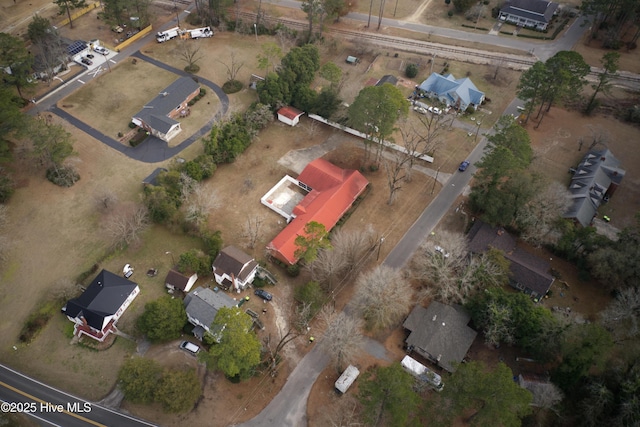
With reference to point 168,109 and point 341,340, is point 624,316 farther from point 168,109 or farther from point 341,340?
point 168,109

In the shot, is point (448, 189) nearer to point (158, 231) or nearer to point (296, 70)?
point (296, 70)

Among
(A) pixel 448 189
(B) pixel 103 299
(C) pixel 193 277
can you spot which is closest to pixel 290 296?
(C) pixel 193 277

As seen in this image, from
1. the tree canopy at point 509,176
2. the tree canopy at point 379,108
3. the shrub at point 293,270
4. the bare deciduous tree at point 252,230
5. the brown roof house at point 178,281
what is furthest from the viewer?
the tree canopy at point 379,108

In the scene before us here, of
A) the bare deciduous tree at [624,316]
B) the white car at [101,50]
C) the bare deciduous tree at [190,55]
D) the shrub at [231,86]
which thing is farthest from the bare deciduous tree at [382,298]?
the white car at [101,50]

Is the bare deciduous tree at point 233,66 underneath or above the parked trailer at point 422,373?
above

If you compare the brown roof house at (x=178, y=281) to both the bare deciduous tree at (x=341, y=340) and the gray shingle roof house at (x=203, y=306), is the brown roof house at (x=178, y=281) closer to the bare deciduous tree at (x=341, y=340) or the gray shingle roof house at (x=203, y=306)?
the gray shingle roof house at (x=203, y=306)

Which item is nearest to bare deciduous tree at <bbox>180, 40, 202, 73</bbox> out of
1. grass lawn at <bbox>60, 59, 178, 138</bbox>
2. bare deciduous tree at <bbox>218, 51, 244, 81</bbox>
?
grass lawn at <bbox>60, 59, 178, 138</bbox>
